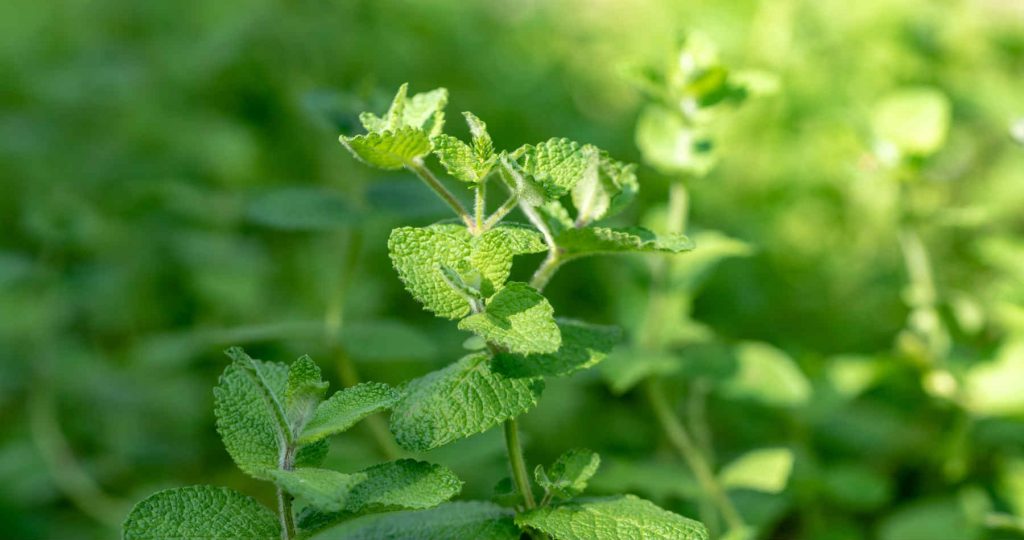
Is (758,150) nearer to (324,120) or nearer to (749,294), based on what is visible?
(749,294)

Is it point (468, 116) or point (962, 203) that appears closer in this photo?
point (468, 116)

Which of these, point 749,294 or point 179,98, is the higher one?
point 179,98

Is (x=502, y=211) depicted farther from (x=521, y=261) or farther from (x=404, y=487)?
(x=521, y=261)

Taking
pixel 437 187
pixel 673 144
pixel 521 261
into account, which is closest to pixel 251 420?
pixel 437 187

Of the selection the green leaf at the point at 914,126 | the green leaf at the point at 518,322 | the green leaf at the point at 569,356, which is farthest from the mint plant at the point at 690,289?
the green leaf at the point at 518,322

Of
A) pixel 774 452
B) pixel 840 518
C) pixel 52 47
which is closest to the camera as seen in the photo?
pixel 774 452

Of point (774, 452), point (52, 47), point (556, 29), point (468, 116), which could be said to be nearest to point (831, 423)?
point (774, 452)

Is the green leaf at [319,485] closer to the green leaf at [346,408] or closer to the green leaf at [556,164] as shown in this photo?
the green leaf at [346,408]
